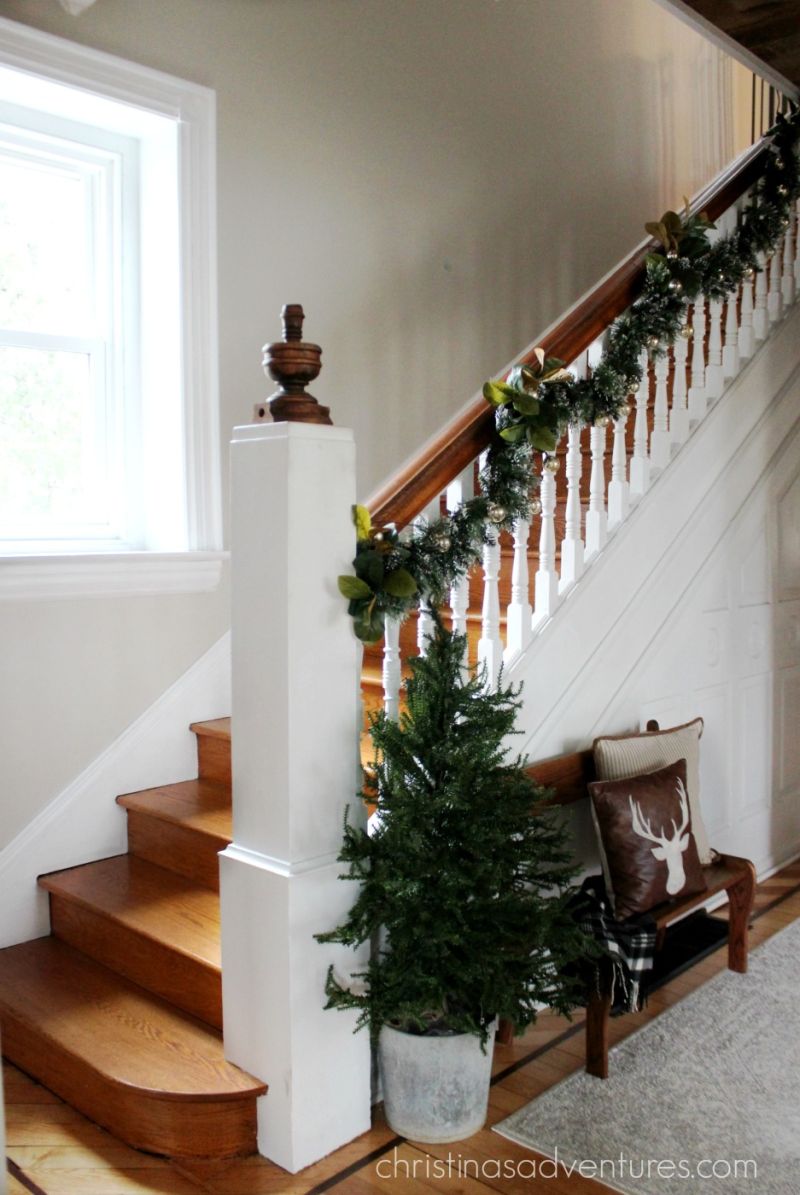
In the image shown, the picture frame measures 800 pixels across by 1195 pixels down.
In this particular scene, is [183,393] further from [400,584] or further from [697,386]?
[697,386]

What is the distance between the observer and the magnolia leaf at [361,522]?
7.69ft

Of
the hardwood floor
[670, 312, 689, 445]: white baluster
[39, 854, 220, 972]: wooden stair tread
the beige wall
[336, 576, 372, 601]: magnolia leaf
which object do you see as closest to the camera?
the hardwood floor

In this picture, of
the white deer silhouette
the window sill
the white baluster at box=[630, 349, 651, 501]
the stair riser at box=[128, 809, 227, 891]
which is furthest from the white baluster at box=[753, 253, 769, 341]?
the stair riser at box=[128, 809, 227, 891]

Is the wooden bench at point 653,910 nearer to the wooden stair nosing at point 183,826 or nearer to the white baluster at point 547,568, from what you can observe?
the white baluster at point 547,568

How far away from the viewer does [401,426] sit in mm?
4074

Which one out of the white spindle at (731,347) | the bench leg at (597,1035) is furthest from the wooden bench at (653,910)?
the white spindle at (731,347)

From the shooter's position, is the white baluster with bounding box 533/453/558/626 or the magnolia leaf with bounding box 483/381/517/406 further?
the white baluster with bounding box 533/453/558/626

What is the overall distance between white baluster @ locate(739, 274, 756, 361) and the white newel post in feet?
6.34

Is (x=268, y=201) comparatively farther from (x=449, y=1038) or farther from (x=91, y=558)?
(x=449, y=1038)

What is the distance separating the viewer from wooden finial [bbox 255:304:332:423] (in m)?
2.23

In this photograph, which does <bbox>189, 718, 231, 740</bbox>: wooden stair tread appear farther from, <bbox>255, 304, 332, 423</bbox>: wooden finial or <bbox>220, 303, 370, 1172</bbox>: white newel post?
<bbox>255, 304, 332, 423</bbox>: wooden finial

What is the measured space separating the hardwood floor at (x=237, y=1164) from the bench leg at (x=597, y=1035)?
0.27ft

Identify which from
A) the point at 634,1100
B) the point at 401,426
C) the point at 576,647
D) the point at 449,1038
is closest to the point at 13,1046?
the point at 449,1038

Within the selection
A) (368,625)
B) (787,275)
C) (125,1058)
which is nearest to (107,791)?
(125,1058)
